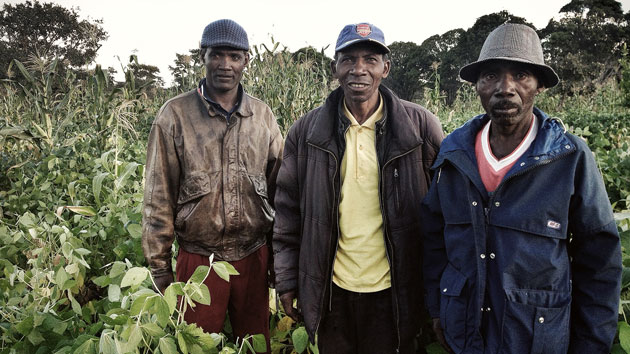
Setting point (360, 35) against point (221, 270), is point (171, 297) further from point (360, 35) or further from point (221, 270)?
point (360, 35)

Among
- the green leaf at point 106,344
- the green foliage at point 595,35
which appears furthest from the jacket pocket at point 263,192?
the green foliage at point 595,35

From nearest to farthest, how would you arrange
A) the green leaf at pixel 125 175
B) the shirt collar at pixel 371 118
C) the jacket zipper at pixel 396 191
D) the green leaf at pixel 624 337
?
the green leaf at pixel 624 337, the jacket zipper at pixel 396 191, the shirt collar at pixel 371 118, the green leaf at pixel 125 175

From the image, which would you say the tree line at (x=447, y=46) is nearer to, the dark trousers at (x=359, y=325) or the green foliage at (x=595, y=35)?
the green foliage at (x=595, y=35)

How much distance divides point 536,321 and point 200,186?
155 centimetres

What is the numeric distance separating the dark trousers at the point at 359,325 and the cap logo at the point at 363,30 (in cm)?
113

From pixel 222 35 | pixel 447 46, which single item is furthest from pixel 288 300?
pixel 447 46

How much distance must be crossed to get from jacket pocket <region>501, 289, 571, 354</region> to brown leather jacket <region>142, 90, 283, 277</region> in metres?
Answer: 1.27

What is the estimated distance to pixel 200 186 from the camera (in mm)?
2086

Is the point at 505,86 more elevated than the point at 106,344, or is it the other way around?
the point at 505,86

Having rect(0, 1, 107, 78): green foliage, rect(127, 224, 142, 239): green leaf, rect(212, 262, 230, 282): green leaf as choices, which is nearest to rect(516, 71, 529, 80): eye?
rect(212, 262, 230, 282): green leaf

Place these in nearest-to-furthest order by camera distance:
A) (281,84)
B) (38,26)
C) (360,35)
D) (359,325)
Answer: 1. (360,35)
2. (359,325)
3. (281,84)
4. (38,26)

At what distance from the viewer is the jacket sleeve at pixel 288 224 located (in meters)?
1.98

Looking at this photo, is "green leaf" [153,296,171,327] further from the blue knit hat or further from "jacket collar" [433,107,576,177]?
the blue knit hat

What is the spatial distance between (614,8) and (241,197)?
39041 millimetres
